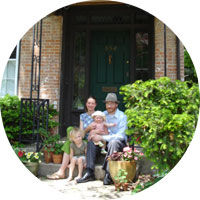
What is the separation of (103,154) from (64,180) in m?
0.76

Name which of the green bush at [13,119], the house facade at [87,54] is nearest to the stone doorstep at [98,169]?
the green bush at [13,119]

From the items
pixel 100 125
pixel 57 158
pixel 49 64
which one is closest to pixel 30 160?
pixel 57 158

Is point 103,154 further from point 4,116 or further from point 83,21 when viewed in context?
point 83,21

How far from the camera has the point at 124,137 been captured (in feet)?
11.9

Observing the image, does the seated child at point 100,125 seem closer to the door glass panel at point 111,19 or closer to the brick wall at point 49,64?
the brick wall at point 49,64

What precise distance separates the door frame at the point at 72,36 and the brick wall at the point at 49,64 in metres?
0.12

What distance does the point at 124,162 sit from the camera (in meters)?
3.32

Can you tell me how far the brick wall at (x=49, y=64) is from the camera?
5414mm

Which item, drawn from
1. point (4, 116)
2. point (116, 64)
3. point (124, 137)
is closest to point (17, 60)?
point (4, 116)

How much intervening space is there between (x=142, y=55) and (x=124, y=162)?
9.91ft

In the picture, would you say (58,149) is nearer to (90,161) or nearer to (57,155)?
(57,155)

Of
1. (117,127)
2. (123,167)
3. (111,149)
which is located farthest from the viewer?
(117,127)

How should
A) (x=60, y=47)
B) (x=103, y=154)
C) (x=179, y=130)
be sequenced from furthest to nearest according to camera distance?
1. (x=60, y=47)
2. (x=103, y=154)
3. (x=179, y=130)

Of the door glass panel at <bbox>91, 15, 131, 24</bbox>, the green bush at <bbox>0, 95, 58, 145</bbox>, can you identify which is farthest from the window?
the door glass panel at <bbox>91, 15, 131, 24</bbox>
